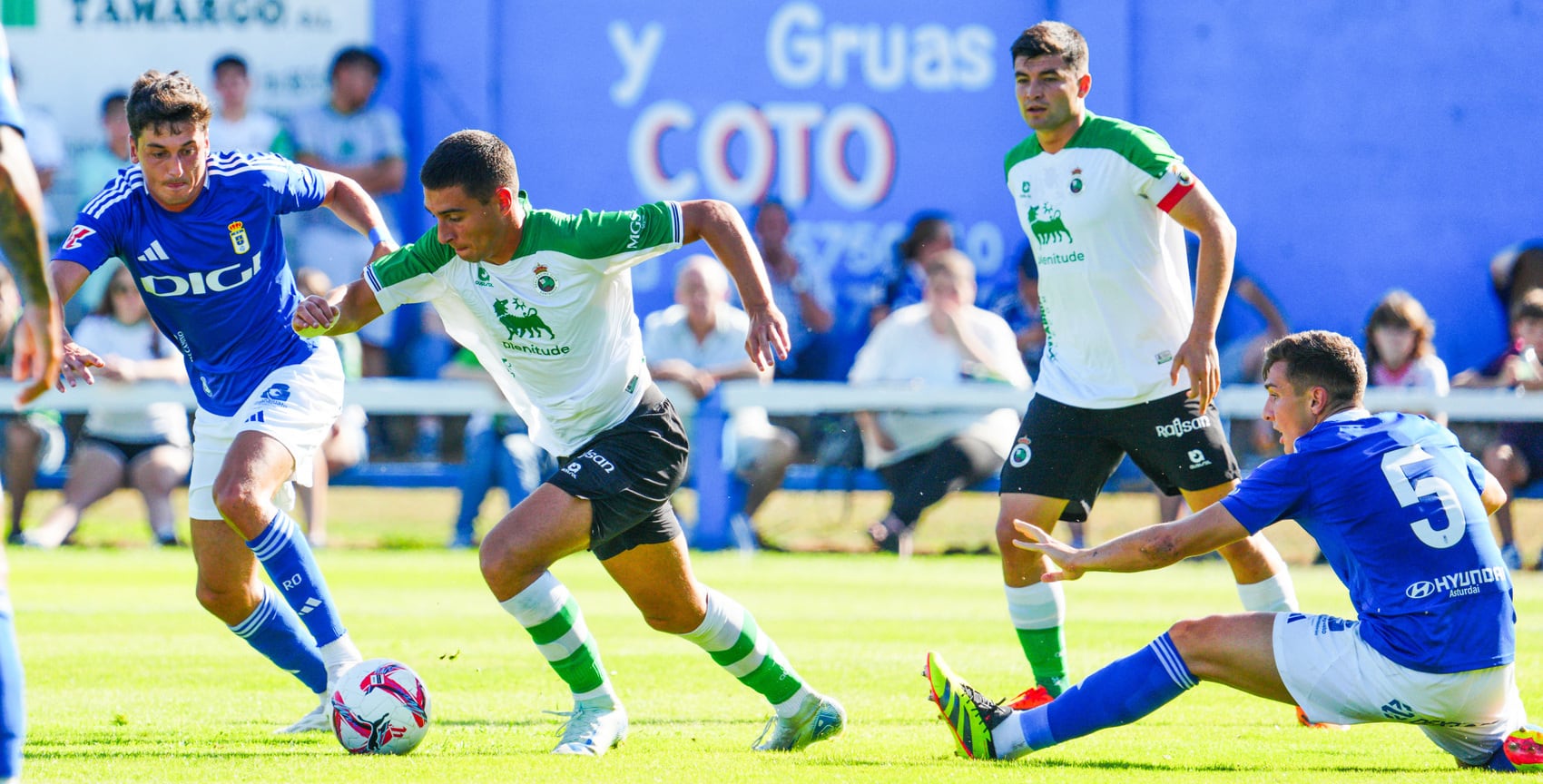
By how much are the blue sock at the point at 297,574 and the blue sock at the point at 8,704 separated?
6.18 feet

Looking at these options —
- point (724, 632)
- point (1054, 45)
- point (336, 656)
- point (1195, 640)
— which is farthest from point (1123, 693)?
point (336, 656)

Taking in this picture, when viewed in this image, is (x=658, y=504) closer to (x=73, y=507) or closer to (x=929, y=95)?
(x=73, y=507)

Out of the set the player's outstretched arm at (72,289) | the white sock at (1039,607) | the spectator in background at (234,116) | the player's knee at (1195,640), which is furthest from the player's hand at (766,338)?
the spectator in background at (234,116)

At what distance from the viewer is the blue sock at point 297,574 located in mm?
5648

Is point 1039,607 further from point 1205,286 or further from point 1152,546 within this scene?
point 1152,546

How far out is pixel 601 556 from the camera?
5473 millimetres

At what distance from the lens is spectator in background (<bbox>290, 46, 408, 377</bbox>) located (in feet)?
47.5

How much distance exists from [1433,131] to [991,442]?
6328 millimetres

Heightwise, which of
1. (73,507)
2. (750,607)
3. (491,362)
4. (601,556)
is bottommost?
(73,507)

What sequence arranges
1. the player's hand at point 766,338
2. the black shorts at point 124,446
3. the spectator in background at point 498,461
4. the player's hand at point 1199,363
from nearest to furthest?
the player's hand at point 766,338 < the player's hand at point 1199,363 < the black shorts at point 124,446 < the spectator in background at point 498,461

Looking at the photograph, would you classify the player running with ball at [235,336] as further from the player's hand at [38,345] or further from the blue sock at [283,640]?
the player's hand at [38,345]

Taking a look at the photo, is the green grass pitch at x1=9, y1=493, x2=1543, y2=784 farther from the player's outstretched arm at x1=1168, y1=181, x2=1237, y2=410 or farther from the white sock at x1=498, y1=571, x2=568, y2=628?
the player's outstretched arm at x1=1168, y1=181, x2=1237, y2=410

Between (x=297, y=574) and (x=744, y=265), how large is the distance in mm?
1779

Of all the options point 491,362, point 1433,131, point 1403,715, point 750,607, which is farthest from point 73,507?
point 1433,131
